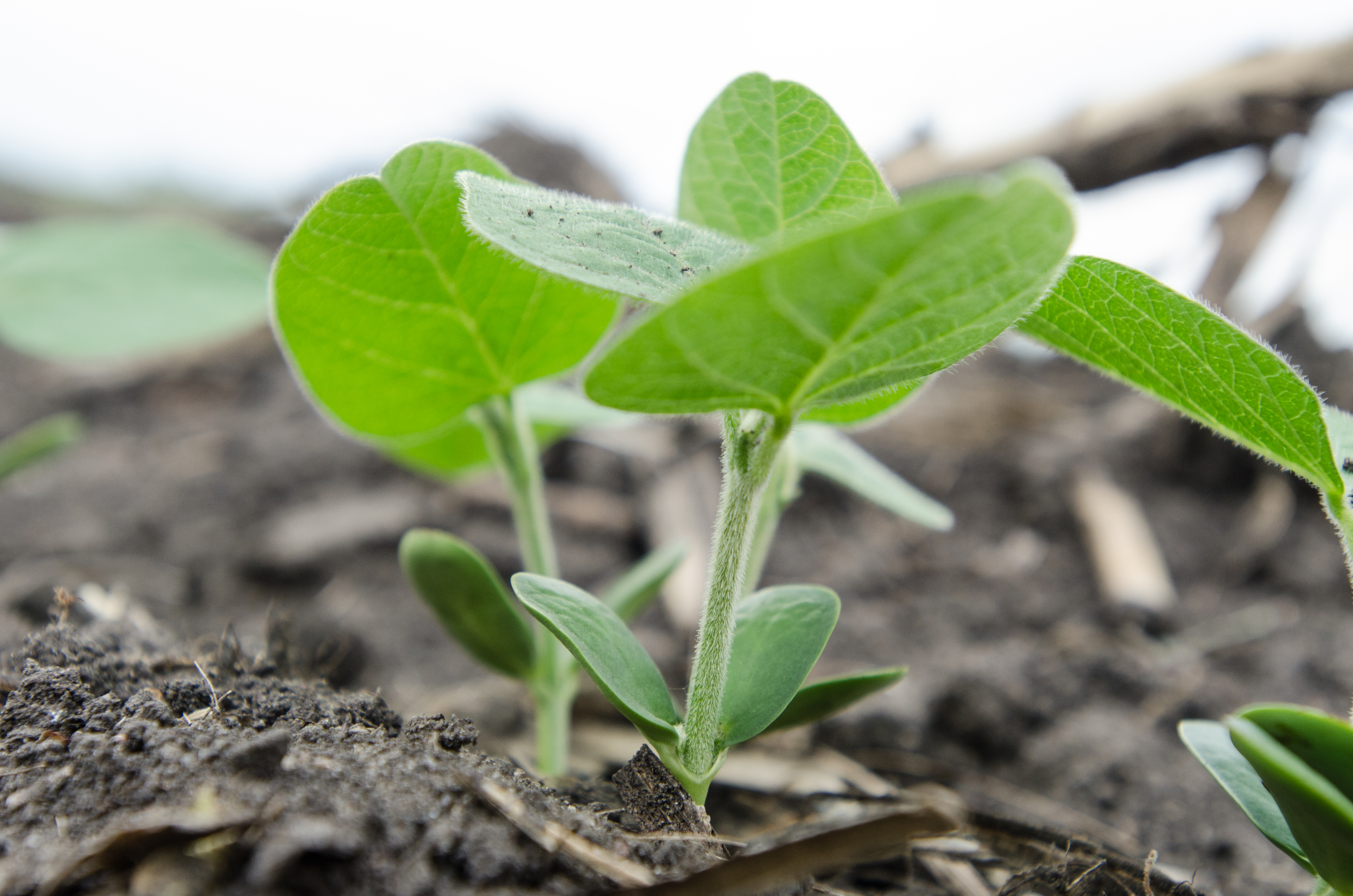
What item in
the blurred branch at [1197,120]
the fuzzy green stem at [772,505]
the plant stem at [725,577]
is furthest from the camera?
the blurred branch at [1197,120]

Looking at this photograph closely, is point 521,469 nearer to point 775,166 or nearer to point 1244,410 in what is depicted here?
point 775,166

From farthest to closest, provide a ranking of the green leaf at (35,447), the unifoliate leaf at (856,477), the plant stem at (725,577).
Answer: the green leaf at (35,447) → the unifoliate leaf at (856,477) → the plant stem at (725,577)

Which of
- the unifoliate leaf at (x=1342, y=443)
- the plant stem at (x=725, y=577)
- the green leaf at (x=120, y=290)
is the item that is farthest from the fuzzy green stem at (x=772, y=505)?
the green leaf at (x=120, y=290)

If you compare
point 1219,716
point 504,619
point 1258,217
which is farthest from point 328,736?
point 1258,217

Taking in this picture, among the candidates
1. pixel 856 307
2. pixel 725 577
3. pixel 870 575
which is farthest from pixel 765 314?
pixel 870 575

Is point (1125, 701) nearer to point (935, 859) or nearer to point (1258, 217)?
point (935, 859)

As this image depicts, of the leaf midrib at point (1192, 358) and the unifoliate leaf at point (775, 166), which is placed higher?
the unifoliate leaf at point (775, 166)

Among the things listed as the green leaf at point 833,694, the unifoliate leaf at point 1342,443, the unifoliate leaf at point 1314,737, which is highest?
the unifoliate leaf at point 1342,443

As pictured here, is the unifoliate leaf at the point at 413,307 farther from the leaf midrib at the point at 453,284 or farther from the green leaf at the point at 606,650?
the green leaf at the point at 606,650
